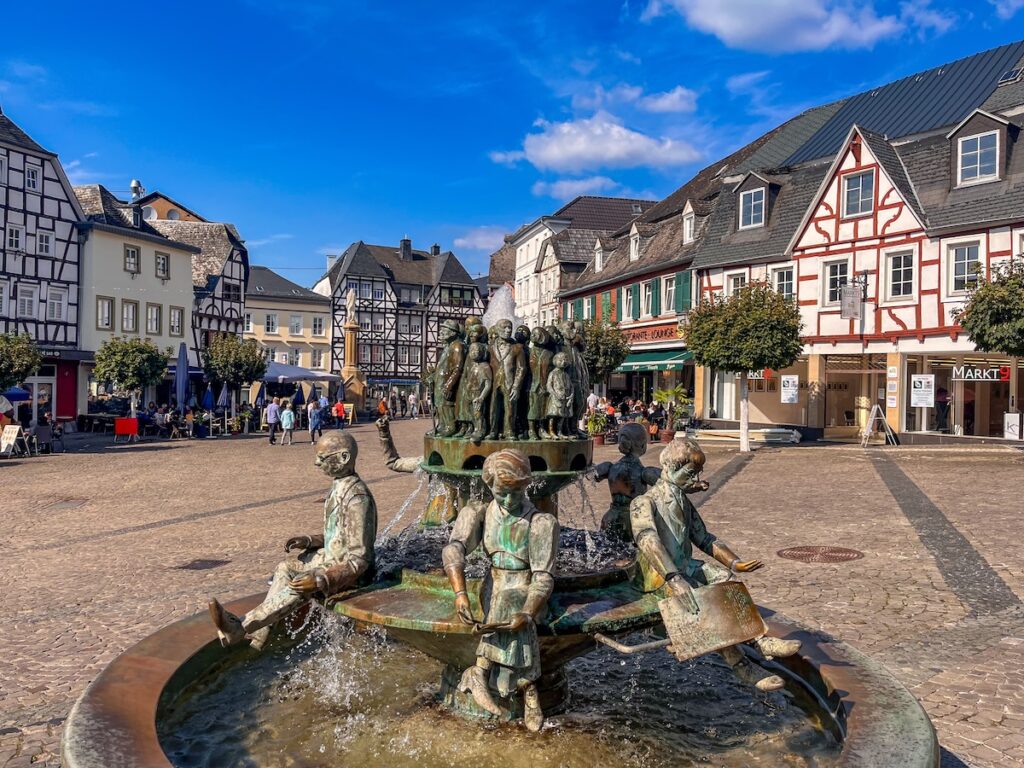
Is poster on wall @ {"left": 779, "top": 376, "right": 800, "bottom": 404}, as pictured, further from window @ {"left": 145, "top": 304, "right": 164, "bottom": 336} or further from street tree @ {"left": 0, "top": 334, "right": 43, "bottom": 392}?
window @ {"left": 145, "top": 304, "right": 164, "bottom": 336}

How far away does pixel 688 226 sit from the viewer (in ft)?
108

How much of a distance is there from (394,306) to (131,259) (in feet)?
93.3

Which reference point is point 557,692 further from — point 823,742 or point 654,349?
point 654,349

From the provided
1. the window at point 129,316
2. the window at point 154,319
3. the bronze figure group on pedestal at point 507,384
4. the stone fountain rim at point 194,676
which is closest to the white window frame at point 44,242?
the window at point 129,316

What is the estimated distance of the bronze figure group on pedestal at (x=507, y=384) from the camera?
5.14 m

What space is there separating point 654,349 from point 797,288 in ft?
24.3

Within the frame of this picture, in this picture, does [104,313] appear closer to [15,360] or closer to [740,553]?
[15,360]

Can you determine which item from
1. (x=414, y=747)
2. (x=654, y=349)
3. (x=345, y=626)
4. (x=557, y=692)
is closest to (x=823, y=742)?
(x=557, y=692)

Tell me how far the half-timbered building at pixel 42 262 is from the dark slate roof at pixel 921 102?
1155 inches

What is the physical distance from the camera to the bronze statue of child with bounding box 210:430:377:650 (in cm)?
388

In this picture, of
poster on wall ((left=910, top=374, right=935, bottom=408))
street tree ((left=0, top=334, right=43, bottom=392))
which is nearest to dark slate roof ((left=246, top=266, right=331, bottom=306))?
street tree ((left=0, top=334, right=43, bottom=392))

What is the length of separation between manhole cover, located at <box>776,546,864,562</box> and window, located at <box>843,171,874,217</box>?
1944 cm

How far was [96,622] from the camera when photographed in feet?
21.8

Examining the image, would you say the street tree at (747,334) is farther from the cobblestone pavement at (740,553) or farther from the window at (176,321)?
the window at (176,321)
